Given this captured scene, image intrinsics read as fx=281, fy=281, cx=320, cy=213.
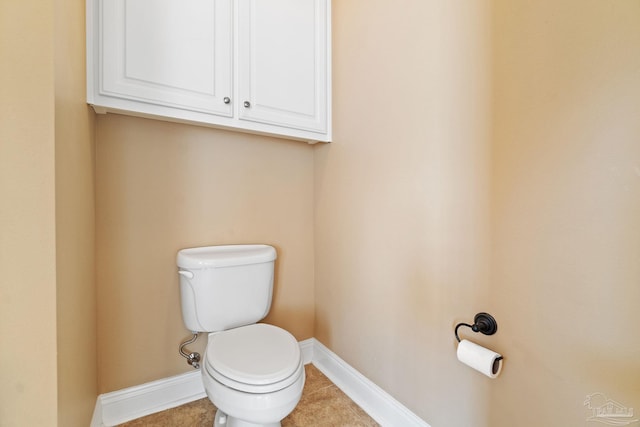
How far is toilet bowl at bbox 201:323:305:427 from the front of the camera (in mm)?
917

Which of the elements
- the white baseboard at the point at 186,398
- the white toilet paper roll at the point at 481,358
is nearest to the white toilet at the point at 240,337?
the white baseboard at the point at 186,398

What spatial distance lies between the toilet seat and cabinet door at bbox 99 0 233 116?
0.99m

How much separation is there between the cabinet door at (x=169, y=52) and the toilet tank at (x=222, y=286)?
0.66 m

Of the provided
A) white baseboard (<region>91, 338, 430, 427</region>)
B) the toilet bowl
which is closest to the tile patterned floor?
white baseboard (<region>91, 338, 430, 427</region>)

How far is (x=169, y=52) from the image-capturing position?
3.80 ft

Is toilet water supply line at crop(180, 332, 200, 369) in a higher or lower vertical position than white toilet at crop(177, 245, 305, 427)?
lower

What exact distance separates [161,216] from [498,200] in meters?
1.37

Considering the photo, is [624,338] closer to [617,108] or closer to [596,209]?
[596,209]

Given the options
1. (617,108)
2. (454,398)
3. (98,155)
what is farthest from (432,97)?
(98,155)

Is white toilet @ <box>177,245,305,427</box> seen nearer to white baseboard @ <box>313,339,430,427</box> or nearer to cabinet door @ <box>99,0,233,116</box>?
white baseboard @ <box>313,339,430,427</box>

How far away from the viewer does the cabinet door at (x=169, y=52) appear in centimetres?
106

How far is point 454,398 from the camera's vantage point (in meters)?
0.98

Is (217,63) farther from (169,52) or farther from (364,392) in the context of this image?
(364,392)

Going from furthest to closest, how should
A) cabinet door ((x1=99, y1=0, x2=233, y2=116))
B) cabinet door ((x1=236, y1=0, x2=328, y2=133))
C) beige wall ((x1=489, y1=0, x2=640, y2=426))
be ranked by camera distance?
cabinet door ((x1=236, y1=0, x2=328, y2=133)) → cabinet door ((x1=99, y1=0, x2=233, y2=116)) → beige wall ((x1=489, y1=0, x2=640, y2=426))
